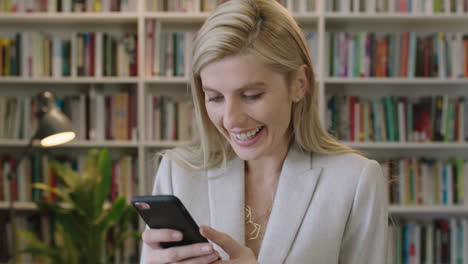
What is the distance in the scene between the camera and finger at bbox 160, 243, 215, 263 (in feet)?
3.10

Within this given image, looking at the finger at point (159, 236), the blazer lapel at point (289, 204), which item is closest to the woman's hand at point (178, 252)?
the finger at point (159, 236)

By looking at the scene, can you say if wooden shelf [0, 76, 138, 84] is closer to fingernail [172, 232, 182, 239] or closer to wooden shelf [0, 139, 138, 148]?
wooden shelf [0, 139, 138, 148]

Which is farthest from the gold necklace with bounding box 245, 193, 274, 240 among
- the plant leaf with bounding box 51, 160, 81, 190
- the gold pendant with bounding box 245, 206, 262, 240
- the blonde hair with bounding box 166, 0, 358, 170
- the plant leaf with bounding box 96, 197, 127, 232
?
the plant leaf with bounding box 51, 160, 81, 190

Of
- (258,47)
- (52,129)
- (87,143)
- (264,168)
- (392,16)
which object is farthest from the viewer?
(87,143)

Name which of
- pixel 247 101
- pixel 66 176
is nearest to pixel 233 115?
pixel 247 101

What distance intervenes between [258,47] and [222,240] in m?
0.40

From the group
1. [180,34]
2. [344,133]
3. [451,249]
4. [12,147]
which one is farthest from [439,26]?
[12,147]

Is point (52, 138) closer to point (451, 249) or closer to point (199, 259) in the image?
point (199, 259)

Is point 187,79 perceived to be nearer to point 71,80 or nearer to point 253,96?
point 71,80

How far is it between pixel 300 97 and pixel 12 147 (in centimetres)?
259

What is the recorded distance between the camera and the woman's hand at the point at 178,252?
3.11 ft

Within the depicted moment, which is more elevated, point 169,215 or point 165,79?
point 165,79

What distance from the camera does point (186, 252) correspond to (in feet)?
3.12

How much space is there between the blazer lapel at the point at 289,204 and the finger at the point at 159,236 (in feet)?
0.90
